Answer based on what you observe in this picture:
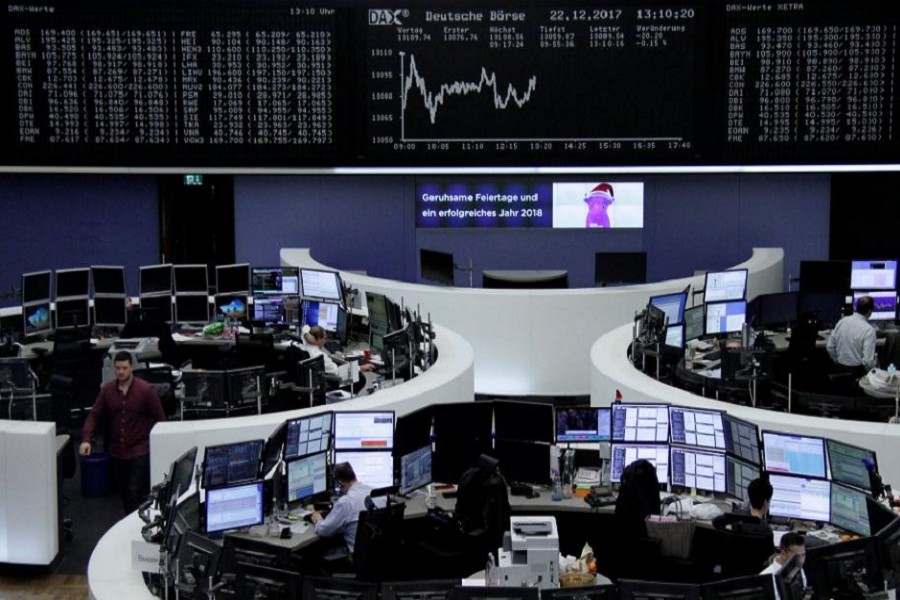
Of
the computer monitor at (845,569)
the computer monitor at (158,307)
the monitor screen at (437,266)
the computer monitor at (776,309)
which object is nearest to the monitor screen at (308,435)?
the computer monitor at (845,569)

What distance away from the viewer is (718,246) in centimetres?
1515

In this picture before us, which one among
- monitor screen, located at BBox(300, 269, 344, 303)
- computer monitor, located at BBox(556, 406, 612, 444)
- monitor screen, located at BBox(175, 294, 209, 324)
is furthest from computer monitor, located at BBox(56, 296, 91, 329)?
computer monitor, located at BBox(556, 406, 612, 444)

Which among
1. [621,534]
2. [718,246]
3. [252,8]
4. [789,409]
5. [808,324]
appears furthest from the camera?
[718,246]

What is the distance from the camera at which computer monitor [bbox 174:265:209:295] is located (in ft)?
44.0

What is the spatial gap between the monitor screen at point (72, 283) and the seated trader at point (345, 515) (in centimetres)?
571

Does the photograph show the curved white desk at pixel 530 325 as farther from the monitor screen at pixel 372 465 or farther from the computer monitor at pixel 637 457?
the monitor screen at pixel 372 465

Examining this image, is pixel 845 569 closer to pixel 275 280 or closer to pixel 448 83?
pixel 448 83

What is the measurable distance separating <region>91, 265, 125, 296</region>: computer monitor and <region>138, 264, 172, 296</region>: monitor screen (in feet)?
0.84

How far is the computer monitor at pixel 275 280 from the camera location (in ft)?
43.6

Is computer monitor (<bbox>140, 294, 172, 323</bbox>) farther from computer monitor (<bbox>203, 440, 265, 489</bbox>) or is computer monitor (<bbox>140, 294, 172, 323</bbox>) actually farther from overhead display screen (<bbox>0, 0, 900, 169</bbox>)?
computer monitor (<bbox>203, 440, 265, 489</bbox>)

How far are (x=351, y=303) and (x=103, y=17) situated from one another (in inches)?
131

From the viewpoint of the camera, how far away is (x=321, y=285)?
12.9m


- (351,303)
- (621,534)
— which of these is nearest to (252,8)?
(351,303)

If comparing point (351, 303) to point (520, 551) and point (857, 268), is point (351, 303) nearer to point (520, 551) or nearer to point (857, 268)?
point (857, 268)
